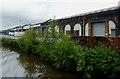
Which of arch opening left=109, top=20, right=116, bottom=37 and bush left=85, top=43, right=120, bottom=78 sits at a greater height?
arch opening left=109, top=20, right=116, bottom=37

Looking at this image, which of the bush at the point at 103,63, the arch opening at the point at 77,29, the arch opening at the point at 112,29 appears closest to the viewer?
the bush at the point at 103,63

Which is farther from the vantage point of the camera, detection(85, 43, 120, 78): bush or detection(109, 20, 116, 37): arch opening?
detection(109, 20, 116, 37): arch opening

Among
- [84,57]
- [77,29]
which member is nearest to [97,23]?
[77,29]

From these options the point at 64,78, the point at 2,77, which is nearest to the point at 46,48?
the point at 64,78

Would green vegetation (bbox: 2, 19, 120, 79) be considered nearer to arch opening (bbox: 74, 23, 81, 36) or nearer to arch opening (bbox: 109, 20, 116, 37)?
arch opening (bbox: 109, 20, 116, 37)

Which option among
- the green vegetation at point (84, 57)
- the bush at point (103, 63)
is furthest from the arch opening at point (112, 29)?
the bush at point (103, 63)

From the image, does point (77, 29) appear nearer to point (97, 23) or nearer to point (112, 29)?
point (97, 23)

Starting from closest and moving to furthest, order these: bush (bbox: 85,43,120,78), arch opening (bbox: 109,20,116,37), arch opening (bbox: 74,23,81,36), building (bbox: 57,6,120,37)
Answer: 1. bush (bbox: 85,43,120,78)
2. building (bbox: 57,6,120,37)
3. arch opening (bbox: 109,20,116,37)
4. arch opening (bbox: 74,23,81,36)

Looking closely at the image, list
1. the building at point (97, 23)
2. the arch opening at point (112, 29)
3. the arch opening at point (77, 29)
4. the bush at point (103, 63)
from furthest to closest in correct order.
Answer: the arch opening at point (77, 29), the arch opening at point (112, 29), the building at point (97, 23), the bush at point (103, 63)

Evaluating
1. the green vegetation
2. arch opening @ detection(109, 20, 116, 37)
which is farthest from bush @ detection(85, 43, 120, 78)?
arch opening @ detection(109, 20, 116, 37)

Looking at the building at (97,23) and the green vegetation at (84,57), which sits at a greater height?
the building at (97,23)

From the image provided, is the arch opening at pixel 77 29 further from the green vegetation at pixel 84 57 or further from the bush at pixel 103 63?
the bush at pixel 103 63

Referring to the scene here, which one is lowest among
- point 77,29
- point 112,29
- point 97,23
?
point 112,29

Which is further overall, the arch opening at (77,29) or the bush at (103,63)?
the arch opening at (77,29)
